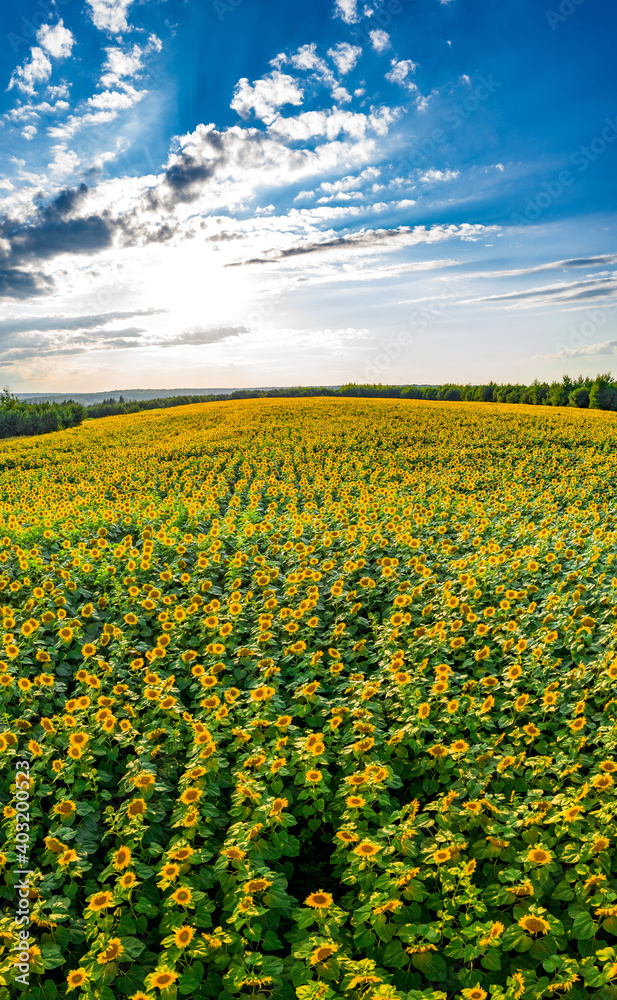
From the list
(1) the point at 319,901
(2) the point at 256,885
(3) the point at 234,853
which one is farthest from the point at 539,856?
(3) the point at 234,853

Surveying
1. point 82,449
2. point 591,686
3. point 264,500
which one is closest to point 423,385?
point 82,449

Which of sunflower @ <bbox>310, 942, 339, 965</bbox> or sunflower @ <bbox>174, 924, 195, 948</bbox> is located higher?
sunflower @ <bbox>310, 942, 339, 965</bbox>

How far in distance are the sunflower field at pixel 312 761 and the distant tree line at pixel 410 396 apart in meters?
47.2

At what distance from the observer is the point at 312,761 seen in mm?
4324

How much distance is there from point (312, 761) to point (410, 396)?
63.5 meters

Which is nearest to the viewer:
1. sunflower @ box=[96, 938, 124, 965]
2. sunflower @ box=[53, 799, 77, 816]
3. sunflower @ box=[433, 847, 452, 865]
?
sunflower @ box=[96, 938, 124, 965]

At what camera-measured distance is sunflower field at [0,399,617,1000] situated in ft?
10.5

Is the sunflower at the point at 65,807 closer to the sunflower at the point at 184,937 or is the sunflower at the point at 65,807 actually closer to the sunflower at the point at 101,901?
the sunflower at the point at 101,901

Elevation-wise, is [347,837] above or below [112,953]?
above

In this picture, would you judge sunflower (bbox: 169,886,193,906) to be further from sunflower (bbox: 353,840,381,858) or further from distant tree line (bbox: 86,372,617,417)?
distant tree line (bbox: 86,372,617,417)

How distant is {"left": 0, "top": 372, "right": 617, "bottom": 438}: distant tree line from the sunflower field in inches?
1860

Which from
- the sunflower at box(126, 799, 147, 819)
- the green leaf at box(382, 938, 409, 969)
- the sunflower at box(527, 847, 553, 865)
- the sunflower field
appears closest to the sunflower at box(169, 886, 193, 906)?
the sunflower field

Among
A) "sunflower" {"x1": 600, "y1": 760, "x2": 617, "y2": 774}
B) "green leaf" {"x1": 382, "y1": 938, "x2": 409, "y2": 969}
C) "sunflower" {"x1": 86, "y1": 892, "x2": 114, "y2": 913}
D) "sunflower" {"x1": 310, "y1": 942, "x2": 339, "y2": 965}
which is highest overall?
"sunflower" {"x1": 600, "y1": 760, "x2": 617, "y2": 774}

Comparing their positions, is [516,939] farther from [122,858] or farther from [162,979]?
[122,858]
